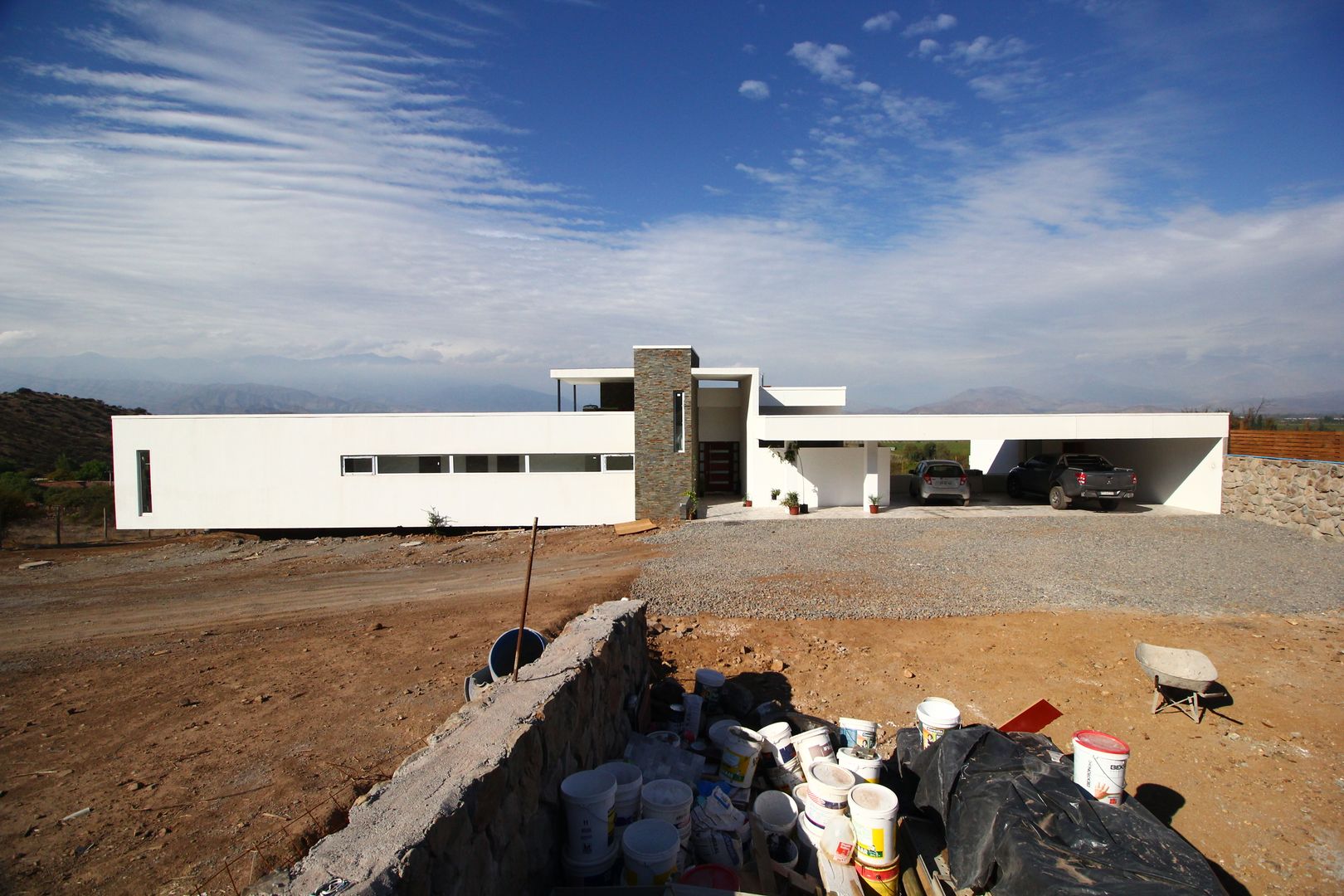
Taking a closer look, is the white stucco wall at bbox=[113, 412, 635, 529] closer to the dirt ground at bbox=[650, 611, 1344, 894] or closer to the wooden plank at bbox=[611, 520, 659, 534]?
the wooden plank at bbox=[611, 520, 659, 534]

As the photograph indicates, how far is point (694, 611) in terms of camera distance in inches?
364

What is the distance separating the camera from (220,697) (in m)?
6.34

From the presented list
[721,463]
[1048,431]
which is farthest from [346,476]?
[1048,431]

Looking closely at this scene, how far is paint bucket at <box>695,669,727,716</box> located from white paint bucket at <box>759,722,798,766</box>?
3.08 feet

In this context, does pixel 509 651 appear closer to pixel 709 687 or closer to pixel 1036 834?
pixel 709 687

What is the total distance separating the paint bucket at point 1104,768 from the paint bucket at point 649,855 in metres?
2.62

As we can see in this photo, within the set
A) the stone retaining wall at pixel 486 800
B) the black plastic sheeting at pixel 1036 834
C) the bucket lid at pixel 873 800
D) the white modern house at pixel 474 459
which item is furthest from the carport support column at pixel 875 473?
the bucket lid at pixel 873 800

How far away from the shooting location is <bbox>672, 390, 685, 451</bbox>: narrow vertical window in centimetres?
1788

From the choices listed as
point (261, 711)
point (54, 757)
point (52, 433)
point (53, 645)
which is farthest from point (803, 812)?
point (52, 433)

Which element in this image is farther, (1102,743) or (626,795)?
(1102,743)

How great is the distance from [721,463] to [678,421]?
4.67m

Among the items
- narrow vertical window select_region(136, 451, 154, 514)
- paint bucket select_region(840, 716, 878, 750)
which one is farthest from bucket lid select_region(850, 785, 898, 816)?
narrow vertical window select_region(136, 451, 154, 514)

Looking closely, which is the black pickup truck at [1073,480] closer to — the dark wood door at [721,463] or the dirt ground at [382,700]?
the dark wood door at [721,463]

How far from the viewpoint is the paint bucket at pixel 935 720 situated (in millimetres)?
4535
